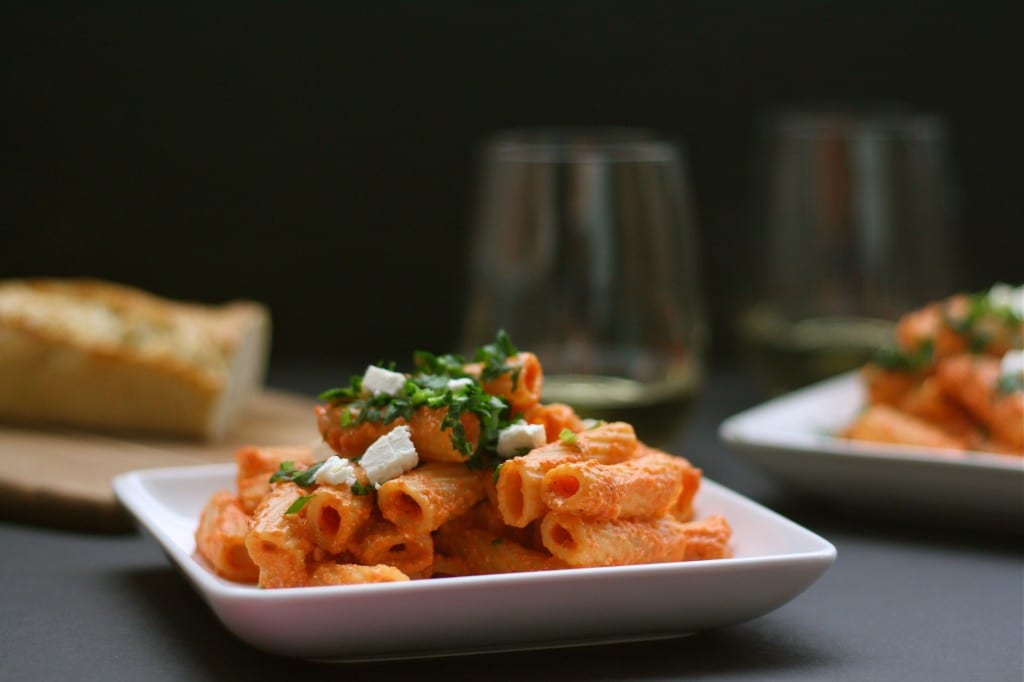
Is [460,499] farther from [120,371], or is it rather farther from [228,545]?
[120,371]

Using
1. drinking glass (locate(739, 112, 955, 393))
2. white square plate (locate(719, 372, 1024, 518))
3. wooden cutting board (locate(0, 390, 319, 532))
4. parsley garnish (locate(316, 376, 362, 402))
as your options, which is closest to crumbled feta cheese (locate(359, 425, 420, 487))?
parsley garnish (locate(316, 376, 362, 402))

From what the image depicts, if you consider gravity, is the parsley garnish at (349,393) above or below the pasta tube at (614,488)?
above

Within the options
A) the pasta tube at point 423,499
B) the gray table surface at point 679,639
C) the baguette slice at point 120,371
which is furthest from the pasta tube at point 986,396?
the baguette slice at point 120,371

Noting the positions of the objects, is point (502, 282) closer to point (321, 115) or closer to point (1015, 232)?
point (321, 115)

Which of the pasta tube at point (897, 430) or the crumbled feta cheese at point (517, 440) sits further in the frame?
the pasta tube at point (897, 430)

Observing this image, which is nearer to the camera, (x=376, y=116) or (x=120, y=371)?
(x=120, y=371)

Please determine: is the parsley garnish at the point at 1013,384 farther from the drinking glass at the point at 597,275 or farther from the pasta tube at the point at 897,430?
the drinking glass at the point at 597,275

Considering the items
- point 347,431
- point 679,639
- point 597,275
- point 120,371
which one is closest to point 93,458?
point 120,371
